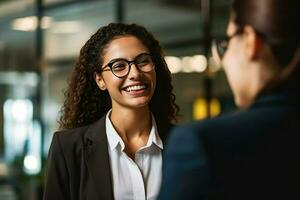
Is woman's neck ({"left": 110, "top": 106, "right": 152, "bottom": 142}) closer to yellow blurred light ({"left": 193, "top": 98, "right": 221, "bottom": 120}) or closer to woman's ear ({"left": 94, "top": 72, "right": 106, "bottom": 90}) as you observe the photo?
woman's ear ({"left": 94, "top": 72, "right": 106, "bottom": 90})

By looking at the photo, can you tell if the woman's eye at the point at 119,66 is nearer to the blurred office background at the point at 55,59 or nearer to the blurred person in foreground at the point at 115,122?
the blurred person in foreground at the point at 115,122

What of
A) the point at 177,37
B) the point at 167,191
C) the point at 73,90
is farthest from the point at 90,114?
the point at 177,37

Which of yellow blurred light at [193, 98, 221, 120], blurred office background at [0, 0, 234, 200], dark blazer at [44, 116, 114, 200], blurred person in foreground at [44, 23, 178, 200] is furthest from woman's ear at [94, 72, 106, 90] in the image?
yellow blurred light at [193, 98, 221, 120]

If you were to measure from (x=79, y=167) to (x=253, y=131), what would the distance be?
27.9 inches

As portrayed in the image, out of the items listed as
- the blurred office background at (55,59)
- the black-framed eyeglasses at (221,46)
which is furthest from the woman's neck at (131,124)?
the blurred office background at (55,59)

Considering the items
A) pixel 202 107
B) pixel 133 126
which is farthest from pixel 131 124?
pixel 202 107

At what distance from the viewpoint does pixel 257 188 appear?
863mm

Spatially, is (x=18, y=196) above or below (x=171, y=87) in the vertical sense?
below

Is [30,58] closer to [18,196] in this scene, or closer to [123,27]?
[18,196]

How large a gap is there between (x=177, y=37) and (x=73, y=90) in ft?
16.3

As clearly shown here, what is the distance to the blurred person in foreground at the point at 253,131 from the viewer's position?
843 mm

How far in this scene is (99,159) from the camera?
145 centimetres

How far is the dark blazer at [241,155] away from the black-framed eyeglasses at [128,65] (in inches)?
21.1

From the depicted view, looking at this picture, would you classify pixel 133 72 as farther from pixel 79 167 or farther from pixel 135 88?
pixel 79 167
